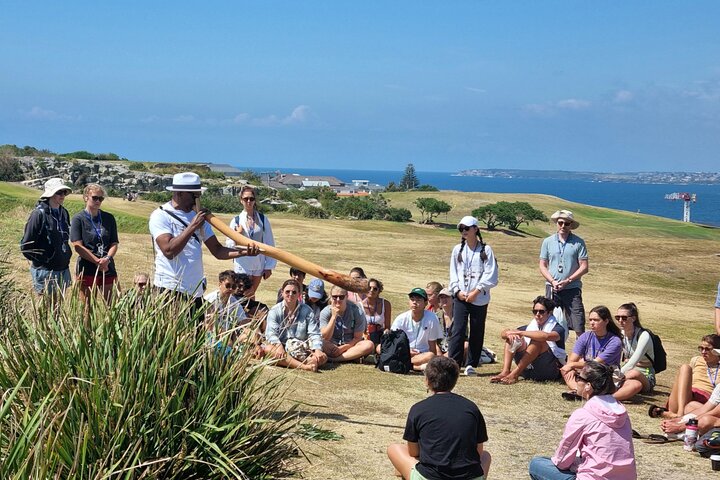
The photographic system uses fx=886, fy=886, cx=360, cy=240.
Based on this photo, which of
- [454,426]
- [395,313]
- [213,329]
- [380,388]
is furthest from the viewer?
[395,313]

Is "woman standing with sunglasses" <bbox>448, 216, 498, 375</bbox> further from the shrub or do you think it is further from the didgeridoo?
the shrub

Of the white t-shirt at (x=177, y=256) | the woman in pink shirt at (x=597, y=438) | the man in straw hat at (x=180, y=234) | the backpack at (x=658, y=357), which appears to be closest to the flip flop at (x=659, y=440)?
the backpack at (x=658, y=357)

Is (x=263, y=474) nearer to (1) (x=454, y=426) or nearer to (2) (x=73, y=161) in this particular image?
(1) (x=454, y=426)

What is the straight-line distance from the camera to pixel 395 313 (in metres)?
16.7

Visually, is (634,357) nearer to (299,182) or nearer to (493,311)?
(493,311)

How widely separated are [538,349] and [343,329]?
2432mm

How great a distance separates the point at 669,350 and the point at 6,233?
10.9 meters

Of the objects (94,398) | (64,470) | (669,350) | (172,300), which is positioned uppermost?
(172,300)

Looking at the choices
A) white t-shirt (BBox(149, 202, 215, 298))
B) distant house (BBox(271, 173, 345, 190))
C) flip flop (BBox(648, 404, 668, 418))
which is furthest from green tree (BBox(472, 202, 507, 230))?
distant house (BBox(271, 173, 345, 190))

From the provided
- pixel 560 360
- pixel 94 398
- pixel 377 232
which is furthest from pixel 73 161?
pixel 94 398

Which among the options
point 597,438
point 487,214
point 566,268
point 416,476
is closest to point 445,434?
point 416,476

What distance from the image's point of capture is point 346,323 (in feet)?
36.9

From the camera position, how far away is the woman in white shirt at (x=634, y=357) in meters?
9.97

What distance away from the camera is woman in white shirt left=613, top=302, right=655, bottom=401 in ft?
32.7
